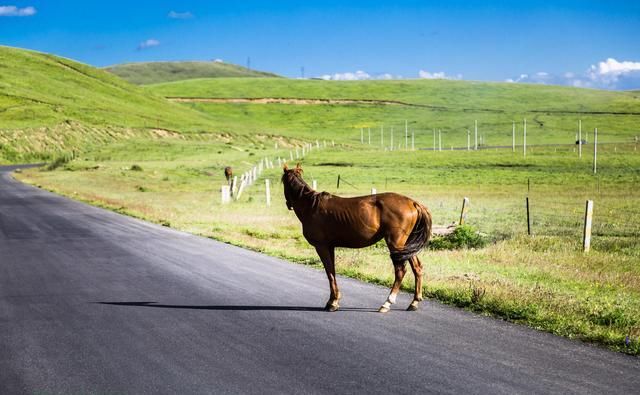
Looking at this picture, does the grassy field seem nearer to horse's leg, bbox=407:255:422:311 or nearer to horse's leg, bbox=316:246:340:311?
horse's leg, bbox=407:255:422:311

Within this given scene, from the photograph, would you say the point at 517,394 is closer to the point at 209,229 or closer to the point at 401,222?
the point at 401,222

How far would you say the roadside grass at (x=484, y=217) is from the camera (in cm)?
1106

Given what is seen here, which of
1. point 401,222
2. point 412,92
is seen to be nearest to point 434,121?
point 412,92

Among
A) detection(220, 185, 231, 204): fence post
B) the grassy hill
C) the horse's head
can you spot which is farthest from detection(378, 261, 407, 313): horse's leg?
the grassy hill

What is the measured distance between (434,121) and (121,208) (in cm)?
12454

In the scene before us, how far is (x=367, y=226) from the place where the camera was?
415 inches

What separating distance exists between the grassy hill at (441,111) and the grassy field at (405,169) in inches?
22.8

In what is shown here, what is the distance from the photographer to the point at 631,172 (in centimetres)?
5800

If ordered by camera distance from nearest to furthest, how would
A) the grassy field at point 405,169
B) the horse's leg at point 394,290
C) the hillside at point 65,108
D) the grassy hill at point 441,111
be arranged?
the horse's leg at point 394,290, the grassy field at point 405,169, the hillside at point 65,108, the grassy hill at point 441,111

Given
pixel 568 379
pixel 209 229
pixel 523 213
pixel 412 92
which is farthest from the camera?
pixel 412 92

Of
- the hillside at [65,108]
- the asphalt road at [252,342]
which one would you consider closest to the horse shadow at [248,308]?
the asphalt road at [252,342]

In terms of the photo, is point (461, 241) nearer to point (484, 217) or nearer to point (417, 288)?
point (417, 288)

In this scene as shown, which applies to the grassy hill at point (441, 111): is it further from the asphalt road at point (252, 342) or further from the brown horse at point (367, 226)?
the brown horse at point (367, 226)

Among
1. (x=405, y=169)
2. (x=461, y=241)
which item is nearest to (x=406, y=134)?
(x=405, y=169)
